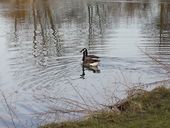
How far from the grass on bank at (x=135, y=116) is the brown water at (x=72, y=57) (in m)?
1.33

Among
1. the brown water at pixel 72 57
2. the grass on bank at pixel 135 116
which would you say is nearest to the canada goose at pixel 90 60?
the brown water at pixel 72 57

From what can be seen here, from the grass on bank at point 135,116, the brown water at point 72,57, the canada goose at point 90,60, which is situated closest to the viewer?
the grass on bank at point 135,116

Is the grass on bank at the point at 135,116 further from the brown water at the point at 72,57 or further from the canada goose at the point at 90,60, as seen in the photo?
the canada goose at the point at 90,60

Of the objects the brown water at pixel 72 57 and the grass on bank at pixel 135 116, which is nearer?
the grass on bank at pixel 135 116

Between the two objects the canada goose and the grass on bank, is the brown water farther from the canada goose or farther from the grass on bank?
the grass on bank

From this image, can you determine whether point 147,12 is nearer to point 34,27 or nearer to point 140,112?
point 34,27

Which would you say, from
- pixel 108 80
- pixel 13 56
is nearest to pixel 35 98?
pixel 108 80

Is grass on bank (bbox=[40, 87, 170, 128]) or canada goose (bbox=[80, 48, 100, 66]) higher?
canada goose (bbox=[80, 48, 100, 66])

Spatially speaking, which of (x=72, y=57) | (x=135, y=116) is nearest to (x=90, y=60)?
(x=72, y=57)

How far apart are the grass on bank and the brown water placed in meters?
1.33

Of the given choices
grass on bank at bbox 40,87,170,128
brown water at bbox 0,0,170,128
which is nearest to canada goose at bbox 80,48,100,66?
brown water at bbox 0,0,170,128

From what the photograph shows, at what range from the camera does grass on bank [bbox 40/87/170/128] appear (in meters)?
9.92

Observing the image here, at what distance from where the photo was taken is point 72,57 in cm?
2138

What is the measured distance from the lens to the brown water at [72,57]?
1414 centimetres
